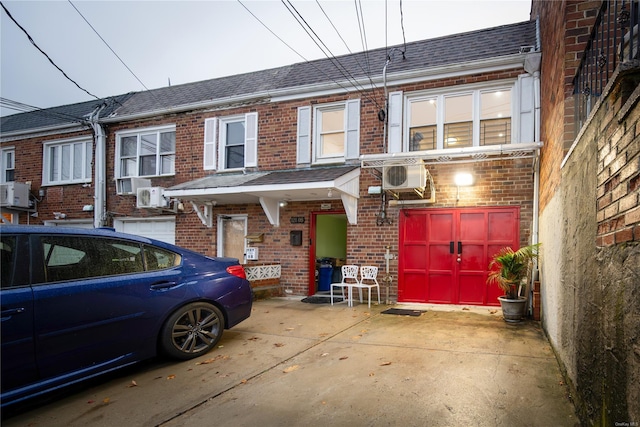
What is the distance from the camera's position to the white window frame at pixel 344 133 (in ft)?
29.2

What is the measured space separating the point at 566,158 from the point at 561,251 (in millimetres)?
1010

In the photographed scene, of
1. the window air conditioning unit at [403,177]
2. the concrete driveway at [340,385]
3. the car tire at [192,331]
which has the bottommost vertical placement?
the concrete driveway at [340,385]

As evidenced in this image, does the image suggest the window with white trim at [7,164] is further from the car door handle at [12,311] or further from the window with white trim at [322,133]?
the car door handle at [12,311]

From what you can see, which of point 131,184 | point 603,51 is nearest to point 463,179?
point 603,51

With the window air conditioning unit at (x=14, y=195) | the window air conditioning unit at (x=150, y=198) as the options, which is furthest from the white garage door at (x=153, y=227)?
the window air conditioning unit at (x=14, y=195)

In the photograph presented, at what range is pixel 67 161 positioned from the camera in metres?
12.6

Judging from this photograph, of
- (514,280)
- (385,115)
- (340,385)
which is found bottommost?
(340,385)

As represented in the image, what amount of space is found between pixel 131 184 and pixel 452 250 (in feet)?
29.7

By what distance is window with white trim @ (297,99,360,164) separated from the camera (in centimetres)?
926

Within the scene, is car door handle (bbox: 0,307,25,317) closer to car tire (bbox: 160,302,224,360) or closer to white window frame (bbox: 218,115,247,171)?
car tire (bbox: 160,302,224,360)

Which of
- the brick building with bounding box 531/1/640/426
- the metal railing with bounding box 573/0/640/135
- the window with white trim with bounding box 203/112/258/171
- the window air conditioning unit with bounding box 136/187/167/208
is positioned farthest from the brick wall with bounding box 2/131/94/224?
the metal railing with bounding box 573/0/640/135

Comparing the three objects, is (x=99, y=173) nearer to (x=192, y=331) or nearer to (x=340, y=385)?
(x=192, y=331)

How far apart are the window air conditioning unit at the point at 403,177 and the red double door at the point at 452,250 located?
34.5 inches

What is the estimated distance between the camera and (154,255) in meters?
4.21
